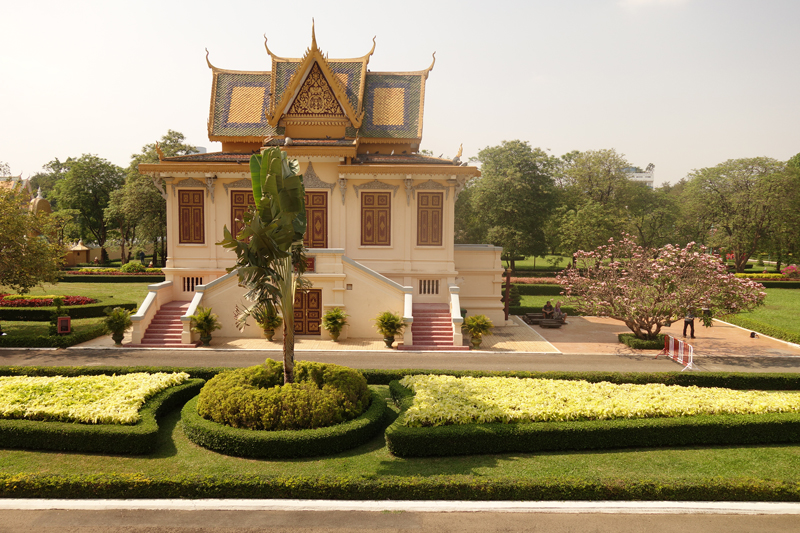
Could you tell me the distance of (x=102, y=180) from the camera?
198 feet

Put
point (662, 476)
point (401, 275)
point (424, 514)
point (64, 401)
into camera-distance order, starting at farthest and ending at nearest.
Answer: point (401, 275), point (64, 401), point (662, 476), point (424, 514)

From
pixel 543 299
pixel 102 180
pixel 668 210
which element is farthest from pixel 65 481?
pixel 102 180

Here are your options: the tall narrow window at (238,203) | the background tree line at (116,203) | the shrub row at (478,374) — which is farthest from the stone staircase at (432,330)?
the background tree line at (116,203)

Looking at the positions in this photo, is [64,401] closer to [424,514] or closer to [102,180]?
[424,514]

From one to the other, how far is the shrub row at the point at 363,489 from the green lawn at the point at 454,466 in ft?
0.24

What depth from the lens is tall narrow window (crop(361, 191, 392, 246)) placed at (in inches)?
969

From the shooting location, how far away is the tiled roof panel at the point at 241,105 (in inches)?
1117

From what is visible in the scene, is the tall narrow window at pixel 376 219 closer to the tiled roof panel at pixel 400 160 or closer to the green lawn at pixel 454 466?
the tiled roof panel at pixel 400 160

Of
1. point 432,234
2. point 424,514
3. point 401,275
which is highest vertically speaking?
point 432,234

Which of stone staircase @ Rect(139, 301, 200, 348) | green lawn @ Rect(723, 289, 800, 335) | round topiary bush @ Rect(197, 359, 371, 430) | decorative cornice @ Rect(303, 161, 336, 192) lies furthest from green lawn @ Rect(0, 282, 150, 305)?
green lawn @ Rect(723, 289, 800, 335)

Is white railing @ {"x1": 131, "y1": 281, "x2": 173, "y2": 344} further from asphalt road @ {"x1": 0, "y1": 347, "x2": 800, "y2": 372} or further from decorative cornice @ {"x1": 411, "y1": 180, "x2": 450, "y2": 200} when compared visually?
decorative cornice @ {"x1": 411, "y1": 180, "x2": 450, "y2": 200}

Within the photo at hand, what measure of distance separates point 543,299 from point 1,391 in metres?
30.3

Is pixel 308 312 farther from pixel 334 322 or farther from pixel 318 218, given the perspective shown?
pixel 318 218

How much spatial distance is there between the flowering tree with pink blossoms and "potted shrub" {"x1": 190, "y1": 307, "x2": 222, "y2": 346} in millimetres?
15640
